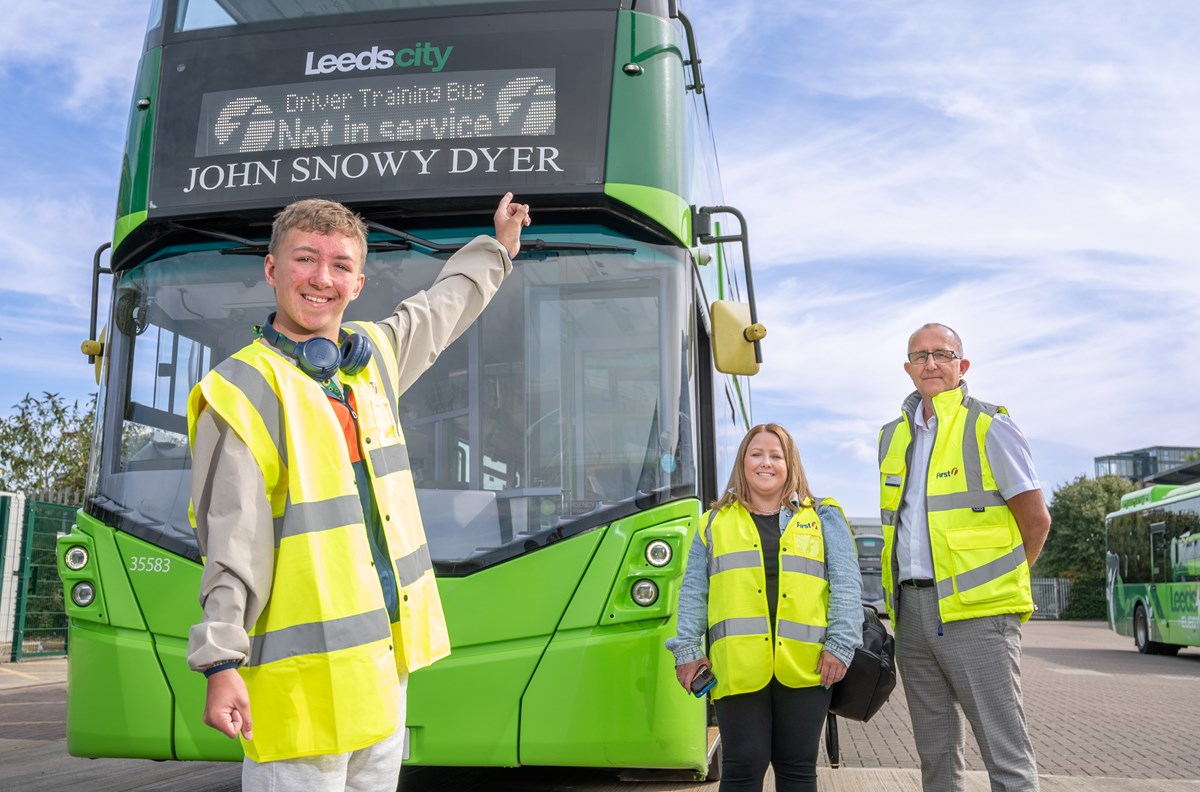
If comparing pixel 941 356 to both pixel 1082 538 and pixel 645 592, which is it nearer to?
pixel 645 592

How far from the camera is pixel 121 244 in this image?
5.52m

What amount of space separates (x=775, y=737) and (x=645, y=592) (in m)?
0.96

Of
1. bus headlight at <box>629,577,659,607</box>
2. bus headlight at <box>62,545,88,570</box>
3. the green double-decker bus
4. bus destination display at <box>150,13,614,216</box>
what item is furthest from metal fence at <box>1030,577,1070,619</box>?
bus headlight at <box>62,545,88,570</box>

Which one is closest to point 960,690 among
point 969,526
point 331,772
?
point 969,526

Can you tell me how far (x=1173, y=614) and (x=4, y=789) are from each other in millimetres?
19829

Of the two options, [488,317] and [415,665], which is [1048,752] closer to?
[488,317]

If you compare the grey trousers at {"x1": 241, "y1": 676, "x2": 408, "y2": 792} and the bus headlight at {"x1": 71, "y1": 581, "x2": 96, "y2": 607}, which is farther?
the bus headlight at {"x1": 71, "y1": 581, "x2": 96, "y2": 607}

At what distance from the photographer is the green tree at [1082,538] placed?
52.4 meters

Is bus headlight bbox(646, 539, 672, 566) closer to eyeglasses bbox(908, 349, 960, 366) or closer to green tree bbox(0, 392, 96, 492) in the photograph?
eyeglasses bbox(908, 349, 960, 366)

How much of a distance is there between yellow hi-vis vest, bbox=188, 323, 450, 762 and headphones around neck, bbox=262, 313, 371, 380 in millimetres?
37

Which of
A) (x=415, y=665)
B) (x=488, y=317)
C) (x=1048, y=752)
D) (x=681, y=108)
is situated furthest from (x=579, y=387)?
(x=1048, y=752)

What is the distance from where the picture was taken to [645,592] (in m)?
4.87

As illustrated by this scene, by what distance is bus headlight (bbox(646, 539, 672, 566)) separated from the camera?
4.91 m

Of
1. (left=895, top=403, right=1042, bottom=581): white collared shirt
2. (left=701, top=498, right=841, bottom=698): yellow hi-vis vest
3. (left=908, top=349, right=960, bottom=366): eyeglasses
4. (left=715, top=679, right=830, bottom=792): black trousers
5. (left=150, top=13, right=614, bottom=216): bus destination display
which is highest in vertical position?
(left=150, top=13, right=614, bottom=216): bus destination display
